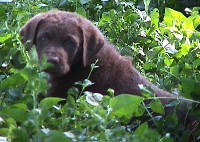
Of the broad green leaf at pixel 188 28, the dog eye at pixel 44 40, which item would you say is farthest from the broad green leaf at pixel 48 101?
the broad green leaf at pixel 188 28

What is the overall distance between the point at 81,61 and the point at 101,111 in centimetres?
216

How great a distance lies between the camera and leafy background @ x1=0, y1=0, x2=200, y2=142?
12.1 ft

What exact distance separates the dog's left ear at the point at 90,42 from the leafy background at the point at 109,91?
1.26 ft

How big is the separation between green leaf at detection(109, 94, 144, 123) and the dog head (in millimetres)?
1496

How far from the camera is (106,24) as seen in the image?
743 centimetres

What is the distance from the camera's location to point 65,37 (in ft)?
19.4

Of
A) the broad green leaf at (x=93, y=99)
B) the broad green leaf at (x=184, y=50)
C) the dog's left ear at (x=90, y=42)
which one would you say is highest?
the broad green leaf at (x=93, y=99)

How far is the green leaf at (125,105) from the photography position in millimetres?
4111

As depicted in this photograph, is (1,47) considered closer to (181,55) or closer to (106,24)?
(181,55)

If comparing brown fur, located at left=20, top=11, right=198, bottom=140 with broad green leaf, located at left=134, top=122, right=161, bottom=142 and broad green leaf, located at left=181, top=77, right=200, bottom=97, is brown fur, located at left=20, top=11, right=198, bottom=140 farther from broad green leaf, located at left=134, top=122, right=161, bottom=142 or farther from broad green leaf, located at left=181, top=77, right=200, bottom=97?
broad green leaf, located at left=134, top=122, right=161, bottom=142

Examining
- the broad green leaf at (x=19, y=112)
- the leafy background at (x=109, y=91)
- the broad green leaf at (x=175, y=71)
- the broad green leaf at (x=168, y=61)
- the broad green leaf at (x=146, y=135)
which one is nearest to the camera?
the leafy background at (x=109, y=91)

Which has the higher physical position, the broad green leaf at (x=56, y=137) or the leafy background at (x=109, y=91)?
the broad green leaf at (x=56, y=137)

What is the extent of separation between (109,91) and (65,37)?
1787 millimetres

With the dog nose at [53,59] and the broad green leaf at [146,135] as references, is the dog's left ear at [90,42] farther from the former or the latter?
the broad green leaf at [146,135]
